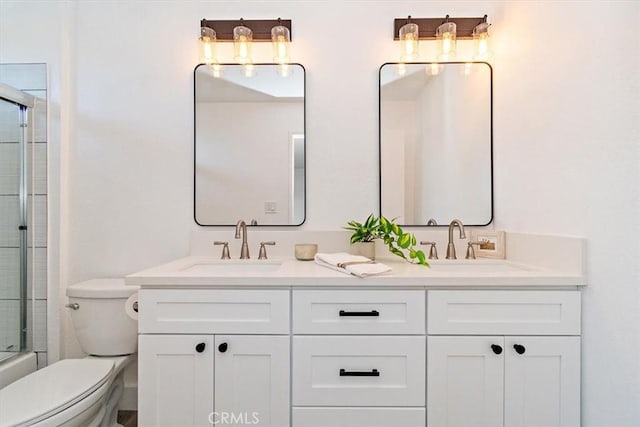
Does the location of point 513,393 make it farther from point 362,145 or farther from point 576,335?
point 362,145

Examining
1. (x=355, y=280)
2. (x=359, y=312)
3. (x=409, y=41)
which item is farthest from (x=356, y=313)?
(x=409, y=41)

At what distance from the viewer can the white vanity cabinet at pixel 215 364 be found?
113 centimetres

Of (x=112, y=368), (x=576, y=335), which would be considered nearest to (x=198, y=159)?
(x=112, y=368)

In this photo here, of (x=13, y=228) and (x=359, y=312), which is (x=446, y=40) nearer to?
(x=359, y=312)

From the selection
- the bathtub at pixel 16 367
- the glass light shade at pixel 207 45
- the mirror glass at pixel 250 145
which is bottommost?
the bathtub at pixel 16 367

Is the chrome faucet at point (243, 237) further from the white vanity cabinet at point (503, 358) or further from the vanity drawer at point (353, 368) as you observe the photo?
the white vanity cabinet at point (503, 358)

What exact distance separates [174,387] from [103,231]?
100 centimetres

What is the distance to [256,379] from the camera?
44.5 inches

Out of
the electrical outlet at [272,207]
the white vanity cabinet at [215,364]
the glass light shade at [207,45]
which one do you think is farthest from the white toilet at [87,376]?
the glass light shade at [207,45]

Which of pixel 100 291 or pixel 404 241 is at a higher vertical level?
pixel 404 241

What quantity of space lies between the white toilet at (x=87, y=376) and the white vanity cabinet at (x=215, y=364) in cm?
23

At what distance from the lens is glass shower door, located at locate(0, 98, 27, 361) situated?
157cm

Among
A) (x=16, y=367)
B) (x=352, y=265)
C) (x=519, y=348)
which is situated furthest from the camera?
(x=16, y=367)

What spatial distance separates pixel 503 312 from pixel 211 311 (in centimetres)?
102
